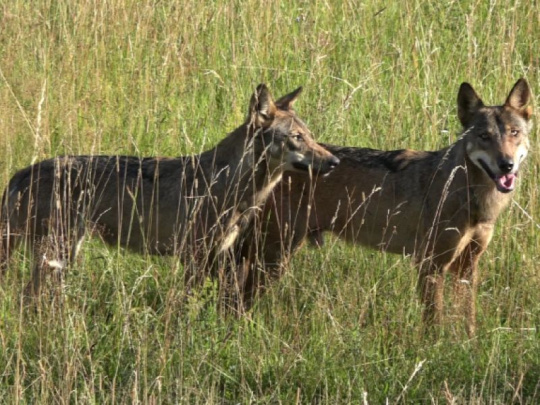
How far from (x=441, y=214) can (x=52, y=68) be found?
3702 mm

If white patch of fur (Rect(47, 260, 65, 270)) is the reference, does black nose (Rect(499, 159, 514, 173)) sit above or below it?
above

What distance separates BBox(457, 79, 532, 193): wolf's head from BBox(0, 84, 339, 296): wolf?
3.03 feet

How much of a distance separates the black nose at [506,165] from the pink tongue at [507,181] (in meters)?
0.04

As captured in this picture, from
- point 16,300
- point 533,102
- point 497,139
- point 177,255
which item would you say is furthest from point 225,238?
point 533,102

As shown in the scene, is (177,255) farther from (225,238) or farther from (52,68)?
(52,68)

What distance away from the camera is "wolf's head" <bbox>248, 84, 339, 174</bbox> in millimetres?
6711

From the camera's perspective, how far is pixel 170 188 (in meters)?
7.00

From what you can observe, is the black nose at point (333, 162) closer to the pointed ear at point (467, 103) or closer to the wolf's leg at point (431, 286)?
the wolf's leg at point (431, 286)

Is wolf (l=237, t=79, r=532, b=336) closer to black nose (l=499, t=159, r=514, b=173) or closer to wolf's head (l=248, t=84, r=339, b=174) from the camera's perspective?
black nose (l=499, t=159, r=514, b=173)

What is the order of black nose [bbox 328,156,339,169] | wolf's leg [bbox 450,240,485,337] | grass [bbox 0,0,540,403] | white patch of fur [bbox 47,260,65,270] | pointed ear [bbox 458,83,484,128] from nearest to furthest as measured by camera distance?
grass [bbox 0,0,540,403] < white patch of fur [bbox 47,260,65,270] < wolf's leg [bbox 450,240,485,337] < black nose [bbox 328,156,339,169] < pointed ear [bbox 458,83,484,128]

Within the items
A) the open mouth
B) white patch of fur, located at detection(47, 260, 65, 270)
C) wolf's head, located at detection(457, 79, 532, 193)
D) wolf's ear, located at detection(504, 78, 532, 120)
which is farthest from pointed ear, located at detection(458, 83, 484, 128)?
white patch of fur, located at detection(47, 260, 65, 270)

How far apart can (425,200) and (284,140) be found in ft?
3.44

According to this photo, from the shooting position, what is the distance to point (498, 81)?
8.64 metres

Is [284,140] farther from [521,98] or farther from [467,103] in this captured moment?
[521,98]
